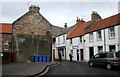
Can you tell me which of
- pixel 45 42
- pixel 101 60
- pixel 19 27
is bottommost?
pixel 101 60

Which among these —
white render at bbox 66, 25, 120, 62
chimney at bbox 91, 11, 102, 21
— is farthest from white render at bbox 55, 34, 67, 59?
chimney at bbox 91, 11, 102, 21

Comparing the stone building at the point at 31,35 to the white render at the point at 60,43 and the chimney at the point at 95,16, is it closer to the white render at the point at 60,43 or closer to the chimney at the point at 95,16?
the chimney at the point at 95,16

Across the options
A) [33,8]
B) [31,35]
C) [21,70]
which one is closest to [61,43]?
[31,35]

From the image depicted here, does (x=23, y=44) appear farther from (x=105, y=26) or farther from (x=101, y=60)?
(x=101, y=60)

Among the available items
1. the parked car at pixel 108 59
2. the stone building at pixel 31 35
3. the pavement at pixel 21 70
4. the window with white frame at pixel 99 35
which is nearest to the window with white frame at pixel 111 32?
the window with white frame at pixel 99 35

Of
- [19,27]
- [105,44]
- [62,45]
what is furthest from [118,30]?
[62,45]

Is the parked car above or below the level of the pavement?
above

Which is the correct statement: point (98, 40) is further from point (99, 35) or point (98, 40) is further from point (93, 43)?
point (93, 43)

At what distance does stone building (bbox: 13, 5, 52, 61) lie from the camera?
130 ft

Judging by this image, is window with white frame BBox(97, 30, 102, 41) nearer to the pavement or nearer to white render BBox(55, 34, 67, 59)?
the pavement

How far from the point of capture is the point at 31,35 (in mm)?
40719

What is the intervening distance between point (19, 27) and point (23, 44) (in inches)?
130

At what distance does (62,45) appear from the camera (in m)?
52.4

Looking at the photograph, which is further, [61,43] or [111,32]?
[61,43]
